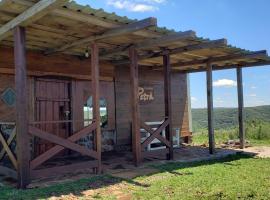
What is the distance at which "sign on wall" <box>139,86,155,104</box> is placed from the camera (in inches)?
517

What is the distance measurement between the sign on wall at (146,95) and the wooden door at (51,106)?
3221 mm

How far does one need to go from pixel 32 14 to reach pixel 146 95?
25.4ft

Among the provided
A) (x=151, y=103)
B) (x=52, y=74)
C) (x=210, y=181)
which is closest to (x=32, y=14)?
(x=52, y=74)

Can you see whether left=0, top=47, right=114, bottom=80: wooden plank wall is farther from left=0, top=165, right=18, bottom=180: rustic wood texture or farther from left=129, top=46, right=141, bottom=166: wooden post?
left=0, top=165, right=18, bottom=180: rustic wood texture

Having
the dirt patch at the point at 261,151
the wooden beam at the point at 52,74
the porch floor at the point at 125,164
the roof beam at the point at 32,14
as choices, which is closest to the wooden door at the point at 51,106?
the wooden beam at the point at 52,74

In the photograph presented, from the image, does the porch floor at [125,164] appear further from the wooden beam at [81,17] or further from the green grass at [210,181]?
the wooden beam at [81,17]

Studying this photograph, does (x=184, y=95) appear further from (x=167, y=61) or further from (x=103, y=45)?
(x=103, y=45)

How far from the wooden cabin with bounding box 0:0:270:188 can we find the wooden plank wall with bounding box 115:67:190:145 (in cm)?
4

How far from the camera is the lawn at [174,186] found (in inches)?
234

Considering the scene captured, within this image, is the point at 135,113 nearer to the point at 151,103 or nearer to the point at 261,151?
the point at 151,103

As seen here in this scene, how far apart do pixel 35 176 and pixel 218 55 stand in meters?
7.00

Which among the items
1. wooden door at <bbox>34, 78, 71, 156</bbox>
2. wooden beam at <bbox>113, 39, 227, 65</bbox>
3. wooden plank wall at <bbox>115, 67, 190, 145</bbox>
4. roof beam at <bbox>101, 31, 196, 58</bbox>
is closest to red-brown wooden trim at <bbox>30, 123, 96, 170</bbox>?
roof beam at <bbox>101, 31, 196, 58</bbox>

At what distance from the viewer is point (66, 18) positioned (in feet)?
21.9


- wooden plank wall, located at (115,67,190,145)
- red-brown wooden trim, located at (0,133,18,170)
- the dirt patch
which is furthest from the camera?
wooden plank wall, located at (115,67,190,145)
